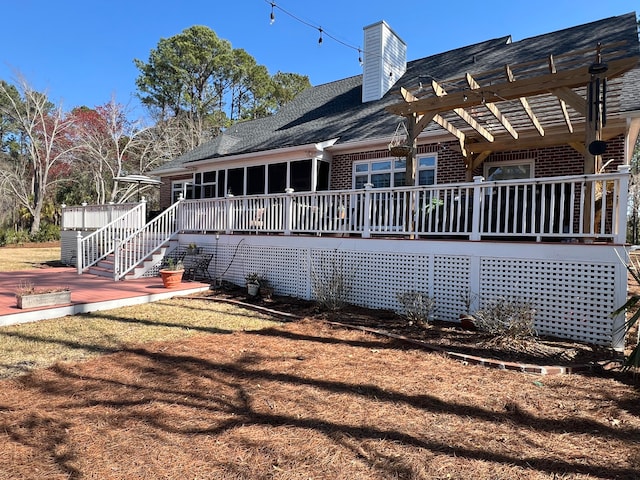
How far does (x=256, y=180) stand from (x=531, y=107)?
8662 millimetres

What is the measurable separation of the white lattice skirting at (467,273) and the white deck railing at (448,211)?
239 millimetres

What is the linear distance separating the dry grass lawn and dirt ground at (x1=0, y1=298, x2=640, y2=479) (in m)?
0.01

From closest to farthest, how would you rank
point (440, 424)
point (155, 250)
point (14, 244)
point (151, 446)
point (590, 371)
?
point (151, 446), point (440, 424), point (590, 371), point (155, 250), point (14, 244)

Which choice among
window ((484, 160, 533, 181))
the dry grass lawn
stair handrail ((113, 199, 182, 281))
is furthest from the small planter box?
window ((484, 160, 533, 181))

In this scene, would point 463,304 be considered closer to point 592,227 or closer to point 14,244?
point 592,227

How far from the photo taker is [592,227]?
5.38 meters

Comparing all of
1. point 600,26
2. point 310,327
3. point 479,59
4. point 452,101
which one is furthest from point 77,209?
point 600,26

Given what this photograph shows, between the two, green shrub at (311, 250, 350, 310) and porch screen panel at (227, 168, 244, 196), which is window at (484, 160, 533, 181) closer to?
green shrub at (311, 250, 350, 310)

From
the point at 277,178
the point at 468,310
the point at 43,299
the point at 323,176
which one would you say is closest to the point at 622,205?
the point at 468,310

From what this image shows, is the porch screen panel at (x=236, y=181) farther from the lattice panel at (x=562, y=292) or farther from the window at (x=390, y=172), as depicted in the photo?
the lattice panel at (x=562, y=292)

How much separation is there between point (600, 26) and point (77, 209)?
18312 millimetres

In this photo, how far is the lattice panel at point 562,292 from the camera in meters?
5.26

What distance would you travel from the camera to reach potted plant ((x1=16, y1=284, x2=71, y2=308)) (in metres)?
6.55

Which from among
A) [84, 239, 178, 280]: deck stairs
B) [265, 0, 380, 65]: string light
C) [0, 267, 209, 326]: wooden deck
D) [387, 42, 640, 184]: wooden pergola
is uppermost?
A: [265, 0, 380, 65]: string light
